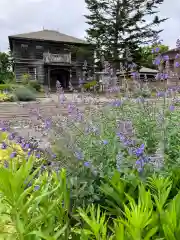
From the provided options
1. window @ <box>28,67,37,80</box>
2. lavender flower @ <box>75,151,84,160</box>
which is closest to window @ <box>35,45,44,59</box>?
window @ <box>28,67,37,80</box>

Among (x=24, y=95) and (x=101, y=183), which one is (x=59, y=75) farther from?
(x=101, y=183)

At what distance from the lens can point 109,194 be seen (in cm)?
153

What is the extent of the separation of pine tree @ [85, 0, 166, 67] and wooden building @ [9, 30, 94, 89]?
6.60 feet

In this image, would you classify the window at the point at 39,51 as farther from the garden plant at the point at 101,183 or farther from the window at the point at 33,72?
the garden plant at the point at 101,183

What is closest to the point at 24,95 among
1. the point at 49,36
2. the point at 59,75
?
the point at 59,75

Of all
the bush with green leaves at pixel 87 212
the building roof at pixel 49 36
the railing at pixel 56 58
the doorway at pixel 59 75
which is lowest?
the bush with green leaves at pixel 87 212

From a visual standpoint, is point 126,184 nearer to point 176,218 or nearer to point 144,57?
point 176,218

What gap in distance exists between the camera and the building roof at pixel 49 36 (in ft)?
94.8

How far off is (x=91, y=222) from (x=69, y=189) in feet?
1.62

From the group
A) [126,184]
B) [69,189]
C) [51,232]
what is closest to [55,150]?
[69,189]

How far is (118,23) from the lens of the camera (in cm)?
2616

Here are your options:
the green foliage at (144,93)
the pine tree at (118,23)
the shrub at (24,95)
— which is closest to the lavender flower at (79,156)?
the green foliage at (144,93)

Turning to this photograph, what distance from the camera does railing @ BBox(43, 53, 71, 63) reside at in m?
28.5

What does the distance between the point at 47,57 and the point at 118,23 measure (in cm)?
711
